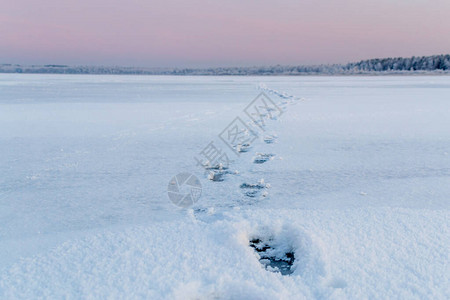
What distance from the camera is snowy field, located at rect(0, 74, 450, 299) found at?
199 cm

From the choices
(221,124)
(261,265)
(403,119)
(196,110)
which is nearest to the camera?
(261,265)

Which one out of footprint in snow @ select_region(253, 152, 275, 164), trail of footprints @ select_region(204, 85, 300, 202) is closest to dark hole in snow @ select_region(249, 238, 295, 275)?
trail of footprints @ select_region(204, 85, 300, 202)

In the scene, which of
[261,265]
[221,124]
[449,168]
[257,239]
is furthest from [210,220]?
[221,124]

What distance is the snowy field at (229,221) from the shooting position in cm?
199

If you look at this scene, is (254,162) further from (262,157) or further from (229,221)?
(229,221)

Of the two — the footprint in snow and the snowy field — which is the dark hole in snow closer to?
the snowy field

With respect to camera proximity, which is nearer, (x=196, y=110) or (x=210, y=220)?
(x=210, y=220)

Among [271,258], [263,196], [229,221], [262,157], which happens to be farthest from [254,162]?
[271,258]

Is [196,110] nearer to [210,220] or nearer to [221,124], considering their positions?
[221,124]

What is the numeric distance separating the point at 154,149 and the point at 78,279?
337cm

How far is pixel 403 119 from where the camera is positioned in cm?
830

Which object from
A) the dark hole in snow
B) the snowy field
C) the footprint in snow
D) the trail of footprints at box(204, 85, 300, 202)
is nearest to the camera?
the snowy field

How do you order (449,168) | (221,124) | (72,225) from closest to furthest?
(72,225)
(449,168)
(221,124)

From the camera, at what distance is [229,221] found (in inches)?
106
